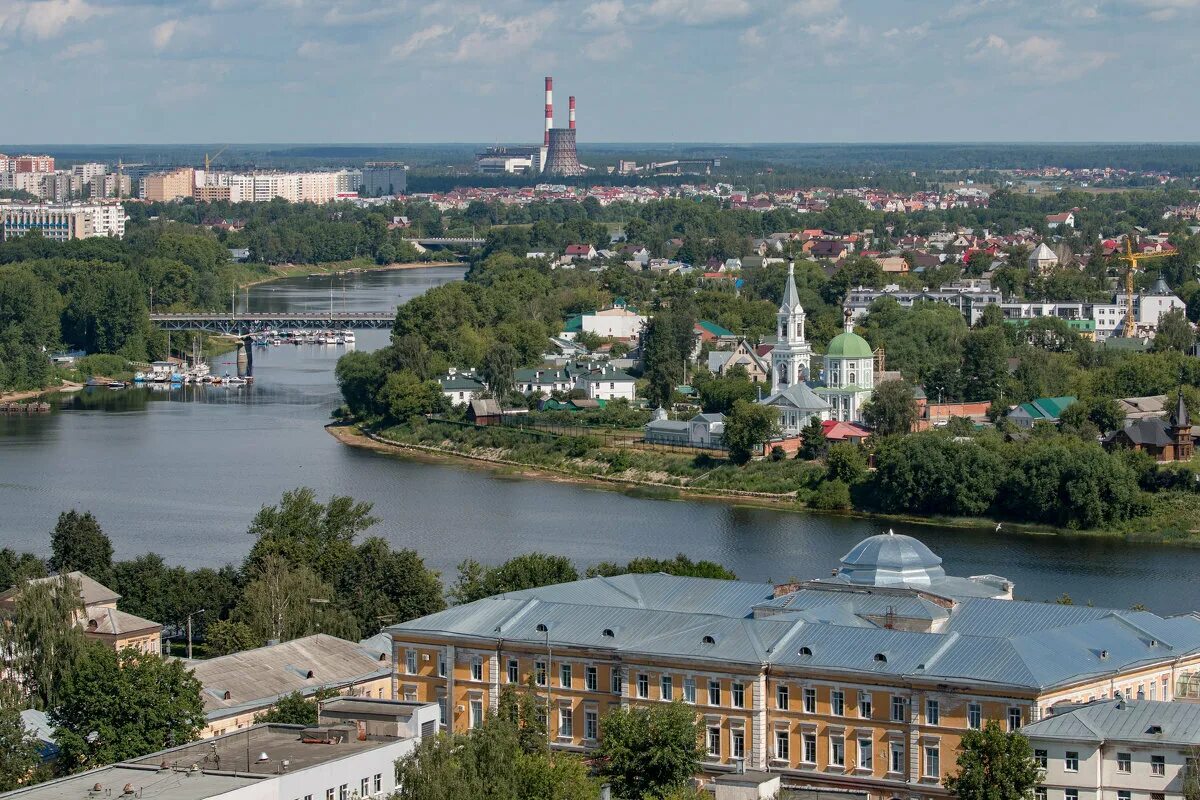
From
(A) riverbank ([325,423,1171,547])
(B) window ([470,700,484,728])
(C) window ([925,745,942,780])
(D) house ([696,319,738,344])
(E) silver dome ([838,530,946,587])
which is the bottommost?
(A) riverbank ([325,423,1171,547])

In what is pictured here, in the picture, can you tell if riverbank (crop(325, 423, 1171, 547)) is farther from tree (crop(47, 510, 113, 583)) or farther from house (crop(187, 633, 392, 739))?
house (crop(187, 633, 392, 739))

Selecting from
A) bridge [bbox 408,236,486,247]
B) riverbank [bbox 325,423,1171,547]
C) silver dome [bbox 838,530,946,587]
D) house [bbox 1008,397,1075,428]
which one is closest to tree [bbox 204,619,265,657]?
silver dome [bbox 838,530,946,587]

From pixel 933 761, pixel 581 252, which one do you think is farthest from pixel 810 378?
pixel 581 252

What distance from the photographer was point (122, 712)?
42.7 ft

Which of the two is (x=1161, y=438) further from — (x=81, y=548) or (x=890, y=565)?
(x=890, y=565)

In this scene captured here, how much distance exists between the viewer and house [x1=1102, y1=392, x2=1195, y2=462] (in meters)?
26.9

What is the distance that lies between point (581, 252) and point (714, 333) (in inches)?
823

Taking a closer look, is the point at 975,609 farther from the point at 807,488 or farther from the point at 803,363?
the point at 803,363

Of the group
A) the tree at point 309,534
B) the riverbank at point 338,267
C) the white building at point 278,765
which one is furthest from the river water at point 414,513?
the riverbank at point 338,267

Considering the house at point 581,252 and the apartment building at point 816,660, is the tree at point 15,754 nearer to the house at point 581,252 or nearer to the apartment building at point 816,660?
the apartment building at point 816,660

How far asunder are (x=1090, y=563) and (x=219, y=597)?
26.7 ft

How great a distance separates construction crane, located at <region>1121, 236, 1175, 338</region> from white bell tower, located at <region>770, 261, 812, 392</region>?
29.6 feet

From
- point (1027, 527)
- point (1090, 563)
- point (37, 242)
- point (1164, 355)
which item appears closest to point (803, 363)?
point (1164, 355)

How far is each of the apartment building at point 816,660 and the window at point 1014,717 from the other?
0.04ft
